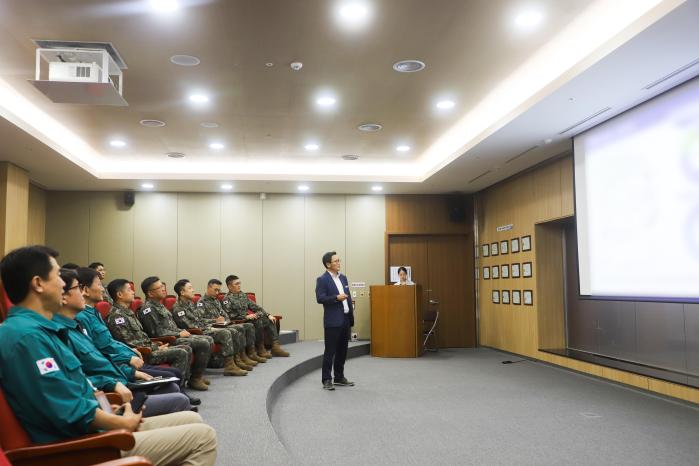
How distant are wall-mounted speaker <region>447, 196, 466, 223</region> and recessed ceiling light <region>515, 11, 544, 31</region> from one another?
239 inches

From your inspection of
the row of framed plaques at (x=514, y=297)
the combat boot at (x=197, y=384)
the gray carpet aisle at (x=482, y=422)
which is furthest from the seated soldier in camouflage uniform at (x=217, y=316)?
the row of framed plaques at (x=514, y=297)

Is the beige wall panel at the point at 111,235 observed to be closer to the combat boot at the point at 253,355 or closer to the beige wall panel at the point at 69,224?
the beige wall panel at the point at 69,224

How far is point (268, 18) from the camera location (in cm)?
427

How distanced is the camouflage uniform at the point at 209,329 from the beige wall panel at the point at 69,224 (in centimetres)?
457

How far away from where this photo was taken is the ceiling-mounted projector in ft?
14.2

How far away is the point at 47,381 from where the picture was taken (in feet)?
5.92

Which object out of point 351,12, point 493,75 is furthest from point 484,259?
point 351,12

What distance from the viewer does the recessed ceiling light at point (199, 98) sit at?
597 centimetres

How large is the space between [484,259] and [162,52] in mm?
7148

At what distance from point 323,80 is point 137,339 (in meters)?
3.05

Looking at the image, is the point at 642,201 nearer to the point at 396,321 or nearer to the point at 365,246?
the point at 396,321

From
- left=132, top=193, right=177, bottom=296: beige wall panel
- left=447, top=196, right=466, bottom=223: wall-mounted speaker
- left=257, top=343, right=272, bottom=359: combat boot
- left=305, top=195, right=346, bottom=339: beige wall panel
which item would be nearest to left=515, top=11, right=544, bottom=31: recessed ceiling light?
left=257, top=343, right=272, bottom=359: combat boot

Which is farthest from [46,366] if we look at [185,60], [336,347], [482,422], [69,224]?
[69,224]

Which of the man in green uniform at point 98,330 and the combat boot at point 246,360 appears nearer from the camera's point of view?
the man in green uniform at point 98,330
